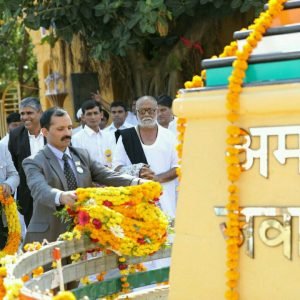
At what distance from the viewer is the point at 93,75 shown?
15.3 m

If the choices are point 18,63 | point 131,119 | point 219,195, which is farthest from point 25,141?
point 18,63

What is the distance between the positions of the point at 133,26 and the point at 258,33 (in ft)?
27.1

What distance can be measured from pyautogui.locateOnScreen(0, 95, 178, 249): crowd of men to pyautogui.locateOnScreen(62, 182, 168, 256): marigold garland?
0.25 m

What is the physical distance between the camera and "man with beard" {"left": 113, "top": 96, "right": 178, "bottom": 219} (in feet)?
25.8

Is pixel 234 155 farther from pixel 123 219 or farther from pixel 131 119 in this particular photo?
pixel 131 119

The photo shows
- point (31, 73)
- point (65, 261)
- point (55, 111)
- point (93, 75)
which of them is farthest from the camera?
point (31, 73)

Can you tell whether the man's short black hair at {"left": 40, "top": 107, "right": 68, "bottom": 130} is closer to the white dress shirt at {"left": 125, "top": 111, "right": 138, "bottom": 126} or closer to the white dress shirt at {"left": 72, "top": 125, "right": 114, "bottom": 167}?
the white dress shirt at {"left": 72, "top": 125, "right": 114, "bottom": 167}

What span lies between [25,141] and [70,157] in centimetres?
209

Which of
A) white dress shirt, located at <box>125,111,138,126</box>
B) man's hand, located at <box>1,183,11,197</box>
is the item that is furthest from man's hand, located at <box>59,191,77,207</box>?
white dress shirt, located at <box>125,111,138,126</box>

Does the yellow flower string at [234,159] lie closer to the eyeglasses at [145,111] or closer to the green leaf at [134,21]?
the eyeglasses at [145,111]

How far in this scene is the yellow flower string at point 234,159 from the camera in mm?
3162

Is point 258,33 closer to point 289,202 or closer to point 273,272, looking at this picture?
point 289,202

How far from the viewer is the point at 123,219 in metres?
5.11

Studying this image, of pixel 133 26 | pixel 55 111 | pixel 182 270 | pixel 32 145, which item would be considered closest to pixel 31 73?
pixel 133 26
